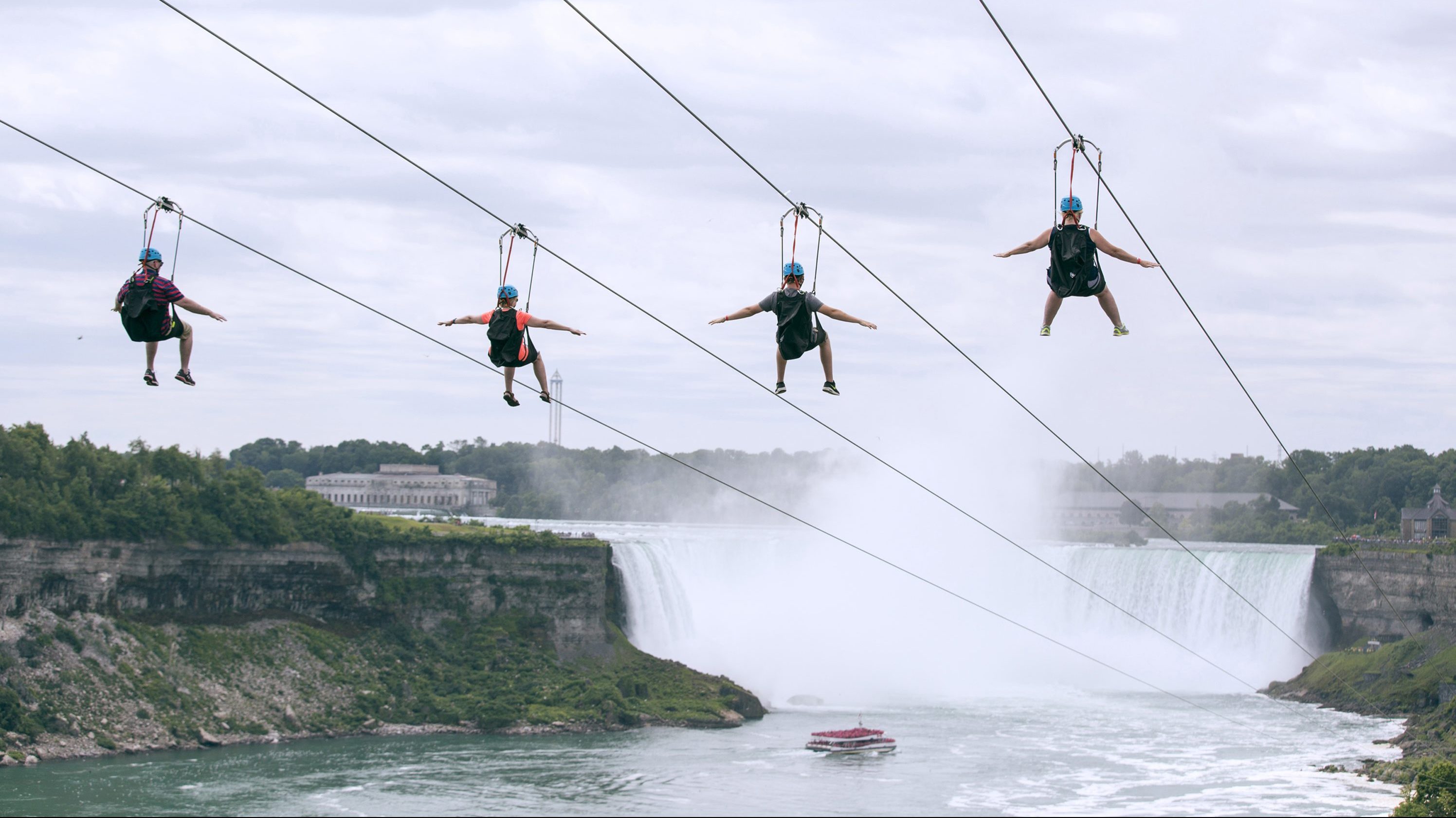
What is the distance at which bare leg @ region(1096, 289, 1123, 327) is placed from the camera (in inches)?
744

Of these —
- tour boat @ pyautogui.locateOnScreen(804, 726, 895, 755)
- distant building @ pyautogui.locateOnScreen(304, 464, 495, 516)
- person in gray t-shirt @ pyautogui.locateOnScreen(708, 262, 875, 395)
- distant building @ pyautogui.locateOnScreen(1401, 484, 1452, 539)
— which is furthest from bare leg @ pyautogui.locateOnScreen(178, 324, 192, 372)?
distant building @ pyautogui.locateOnScreen(304, 464, 495, 516)

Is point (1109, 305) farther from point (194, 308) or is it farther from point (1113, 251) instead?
point (194, 308)

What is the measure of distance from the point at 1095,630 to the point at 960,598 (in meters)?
9.39

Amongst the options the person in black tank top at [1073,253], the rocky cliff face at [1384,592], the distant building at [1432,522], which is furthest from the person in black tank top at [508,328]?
the distant building at [1432,522]

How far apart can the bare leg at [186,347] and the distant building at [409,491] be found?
124549mm

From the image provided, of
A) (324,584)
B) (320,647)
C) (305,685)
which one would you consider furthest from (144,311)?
(324,584)

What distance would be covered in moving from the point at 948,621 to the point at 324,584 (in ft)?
133

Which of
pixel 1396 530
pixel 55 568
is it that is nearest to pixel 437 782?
pixel 55 568

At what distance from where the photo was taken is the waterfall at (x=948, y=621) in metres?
80.4

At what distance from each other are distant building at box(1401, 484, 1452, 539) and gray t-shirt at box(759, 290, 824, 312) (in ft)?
278

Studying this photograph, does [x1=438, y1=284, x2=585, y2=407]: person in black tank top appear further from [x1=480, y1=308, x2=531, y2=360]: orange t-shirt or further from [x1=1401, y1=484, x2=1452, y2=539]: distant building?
[x1=1401, y1=484, x2=1452, y2=539]: distant building

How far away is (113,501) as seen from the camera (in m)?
63.8

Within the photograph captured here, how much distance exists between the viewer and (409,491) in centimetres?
14762

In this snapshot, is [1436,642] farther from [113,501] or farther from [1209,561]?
[113,501]
